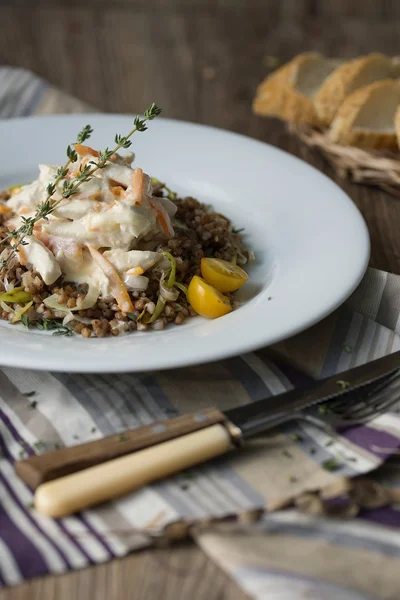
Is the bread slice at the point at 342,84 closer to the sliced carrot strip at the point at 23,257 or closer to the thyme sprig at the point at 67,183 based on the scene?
the thyme sprig at the point at 67,183

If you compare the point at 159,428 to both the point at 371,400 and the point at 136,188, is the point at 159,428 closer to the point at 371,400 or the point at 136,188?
the point at 371,400

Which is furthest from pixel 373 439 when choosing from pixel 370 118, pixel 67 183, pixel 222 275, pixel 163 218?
pixel 370 118

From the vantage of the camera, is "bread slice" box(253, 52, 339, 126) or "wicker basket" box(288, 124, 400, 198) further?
"bread slice" box(253, 52, 339, 126)

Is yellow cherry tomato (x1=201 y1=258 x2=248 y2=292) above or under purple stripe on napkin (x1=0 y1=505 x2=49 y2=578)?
above

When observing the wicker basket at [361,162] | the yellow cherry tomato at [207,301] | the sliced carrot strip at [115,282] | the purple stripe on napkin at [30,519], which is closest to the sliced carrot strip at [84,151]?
the sliced carrot strip at [115,282]

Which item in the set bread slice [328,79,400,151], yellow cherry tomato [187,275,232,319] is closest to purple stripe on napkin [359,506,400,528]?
yellow cherry tomato [187,275,232,319]

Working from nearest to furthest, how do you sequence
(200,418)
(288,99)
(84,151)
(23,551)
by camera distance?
(23,551), (200,418), (84,151), (288,99)

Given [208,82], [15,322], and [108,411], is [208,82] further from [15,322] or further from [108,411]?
[108,411]

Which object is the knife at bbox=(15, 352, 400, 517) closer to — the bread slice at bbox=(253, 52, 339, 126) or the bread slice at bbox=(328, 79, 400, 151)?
the bread slice at bbox=(328, 79, 400, 151)
